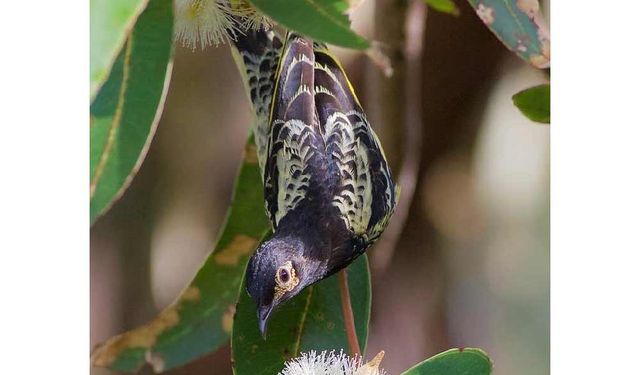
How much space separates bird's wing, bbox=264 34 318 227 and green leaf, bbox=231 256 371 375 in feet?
0.43

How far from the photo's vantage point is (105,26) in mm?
1232

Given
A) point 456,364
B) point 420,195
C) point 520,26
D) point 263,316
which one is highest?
point 520,26

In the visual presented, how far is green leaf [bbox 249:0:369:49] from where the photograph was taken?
1.26 meters

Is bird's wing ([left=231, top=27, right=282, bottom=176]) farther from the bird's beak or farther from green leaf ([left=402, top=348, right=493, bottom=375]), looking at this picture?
green leaf ([left=402, top=348, right=493, bottom=375])

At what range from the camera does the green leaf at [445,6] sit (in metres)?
1.32

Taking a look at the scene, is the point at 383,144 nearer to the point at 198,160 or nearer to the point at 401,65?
the point at 401,65

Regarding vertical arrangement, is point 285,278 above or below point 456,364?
above

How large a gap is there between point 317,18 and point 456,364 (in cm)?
58

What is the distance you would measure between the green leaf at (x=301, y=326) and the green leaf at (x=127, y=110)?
0.82 feet

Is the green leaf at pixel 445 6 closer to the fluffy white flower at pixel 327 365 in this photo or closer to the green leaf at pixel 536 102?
the green leaf at pixel 536 102
